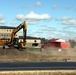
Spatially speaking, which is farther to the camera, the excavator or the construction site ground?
the excavator

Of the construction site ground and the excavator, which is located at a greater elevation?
the excavator

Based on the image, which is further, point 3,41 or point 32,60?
point 3,41

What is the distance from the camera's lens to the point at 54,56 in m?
79.4

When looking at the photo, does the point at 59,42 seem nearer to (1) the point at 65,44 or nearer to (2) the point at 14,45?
(1) the point at 65,44

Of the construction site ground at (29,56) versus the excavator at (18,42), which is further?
the excavator at (18,42)

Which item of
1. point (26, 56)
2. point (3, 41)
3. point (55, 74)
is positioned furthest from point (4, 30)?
point (55, 74)

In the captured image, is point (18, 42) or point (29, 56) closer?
point (29, 56)

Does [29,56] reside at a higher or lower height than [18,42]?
lower

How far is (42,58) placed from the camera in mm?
76312

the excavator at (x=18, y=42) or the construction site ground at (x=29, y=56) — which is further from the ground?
the excavator at (x=18, y=42)

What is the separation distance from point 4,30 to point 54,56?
9028 centimetres

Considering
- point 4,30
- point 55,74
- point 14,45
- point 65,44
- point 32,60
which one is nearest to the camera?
point 55,74

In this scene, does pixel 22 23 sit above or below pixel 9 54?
above

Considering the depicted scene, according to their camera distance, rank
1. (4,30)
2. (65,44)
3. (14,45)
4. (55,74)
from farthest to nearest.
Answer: (4,30)
(65,44)
(14,45)
(55,74)
